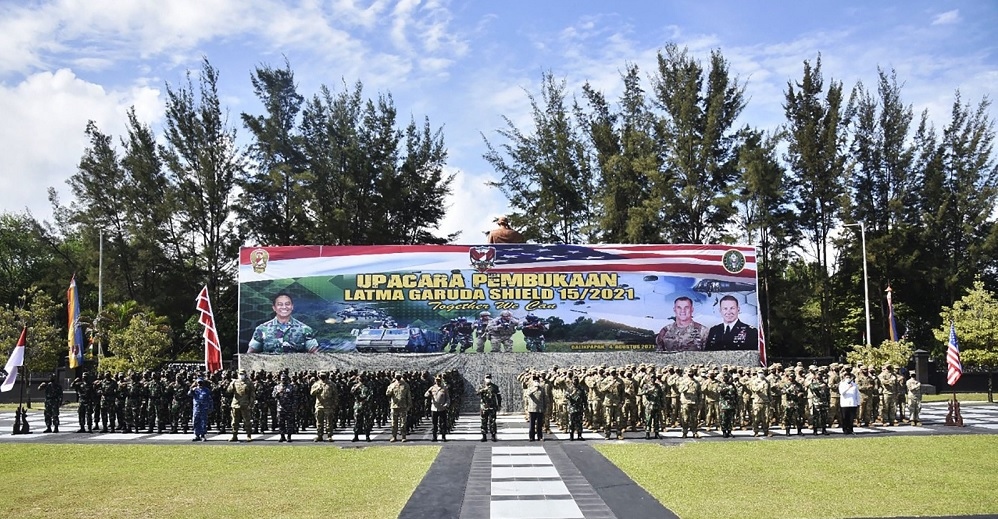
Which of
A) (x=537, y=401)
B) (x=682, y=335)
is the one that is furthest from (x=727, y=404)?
(x=682, y=335)

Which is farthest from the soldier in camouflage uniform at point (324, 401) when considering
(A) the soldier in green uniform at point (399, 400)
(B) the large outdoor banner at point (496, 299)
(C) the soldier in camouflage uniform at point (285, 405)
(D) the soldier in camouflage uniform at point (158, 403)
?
(B) the large outdoor banner at point (496, 299)

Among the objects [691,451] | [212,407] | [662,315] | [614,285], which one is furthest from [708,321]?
[212,407]

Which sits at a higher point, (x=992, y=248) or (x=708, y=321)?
(x=992, y=248)

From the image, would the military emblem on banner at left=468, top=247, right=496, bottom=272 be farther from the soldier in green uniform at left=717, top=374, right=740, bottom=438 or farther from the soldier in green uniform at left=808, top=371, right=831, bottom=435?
the soldier in green uniform at left=808, top=371, right=831, bottom=435

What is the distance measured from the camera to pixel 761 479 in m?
11.6

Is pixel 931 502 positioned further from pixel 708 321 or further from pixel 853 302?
pixel 853 302

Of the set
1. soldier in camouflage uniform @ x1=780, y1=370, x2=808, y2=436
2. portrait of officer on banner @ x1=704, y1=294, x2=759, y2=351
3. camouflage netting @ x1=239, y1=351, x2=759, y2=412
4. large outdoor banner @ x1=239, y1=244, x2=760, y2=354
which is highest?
large outdoor banner @ x1=239, y1=244, x2=760, y2=354

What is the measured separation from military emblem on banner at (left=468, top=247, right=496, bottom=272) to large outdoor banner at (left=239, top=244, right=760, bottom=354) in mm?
37

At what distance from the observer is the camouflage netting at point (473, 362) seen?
2653 centimetres

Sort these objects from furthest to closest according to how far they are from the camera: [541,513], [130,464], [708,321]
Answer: [708,321]
[130,464]
[541,513]

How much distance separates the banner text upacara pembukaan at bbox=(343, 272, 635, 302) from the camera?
2825 cm

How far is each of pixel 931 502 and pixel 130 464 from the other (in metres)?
11.8

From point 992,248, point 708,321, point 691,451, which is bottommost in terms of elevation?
point 691,451

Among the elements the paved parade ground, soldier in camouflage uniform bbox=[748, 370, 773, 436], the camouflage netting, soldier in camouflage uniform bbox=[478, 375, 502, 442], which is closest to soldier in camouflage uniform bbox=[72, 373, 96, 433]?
the paved parade ground
